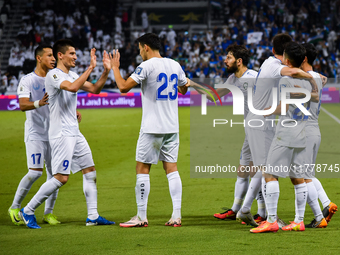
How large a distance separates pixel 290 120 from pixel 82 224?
273 cm

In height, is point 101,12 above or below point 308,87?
above

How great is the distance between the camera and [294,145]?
476 cm

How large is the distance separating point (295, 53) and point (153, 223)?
2.55 meters

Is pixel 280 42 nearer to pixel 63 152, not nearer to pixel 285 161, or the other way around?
pixel 285 161

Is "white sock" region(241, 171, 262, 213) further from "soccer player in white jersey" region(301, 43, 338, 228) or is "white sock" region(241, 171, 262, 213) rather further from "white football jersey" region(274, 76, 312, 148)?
"white football jersey" region(274, 76, 312, 148)

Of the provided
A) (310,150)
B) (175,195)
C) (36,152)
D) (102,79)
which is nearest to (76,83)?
(102,79)

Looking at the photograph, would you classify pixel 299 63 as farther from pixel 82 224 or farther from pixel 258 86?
pixel 82 224

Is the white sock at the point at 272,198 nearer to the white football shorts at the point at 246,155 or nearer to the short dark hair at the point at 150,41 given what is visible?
the white football shorts at the point at 246,155

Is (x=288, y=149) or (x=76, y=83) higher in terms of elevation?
(x=76, y=83)

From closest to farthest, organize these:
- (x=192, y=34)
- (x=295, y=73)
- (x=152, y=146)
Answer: (x=295, y=73), (x=152, y=146), (x=192, y=34)

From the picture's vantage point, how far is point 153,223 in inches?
214

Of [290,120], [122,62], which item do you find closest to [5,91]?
[122,62]

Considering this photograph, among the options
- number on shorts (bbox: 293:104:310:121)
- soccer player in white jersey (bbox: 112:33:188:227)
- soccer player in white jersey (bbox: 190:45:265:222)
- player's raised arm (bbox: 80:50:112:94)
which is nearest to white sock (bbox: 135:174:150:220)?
soccer player in white jersey (bbox: 112:33:188:227)

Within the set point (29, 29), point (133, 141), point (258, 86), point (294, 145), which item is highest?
point (29, 29)
